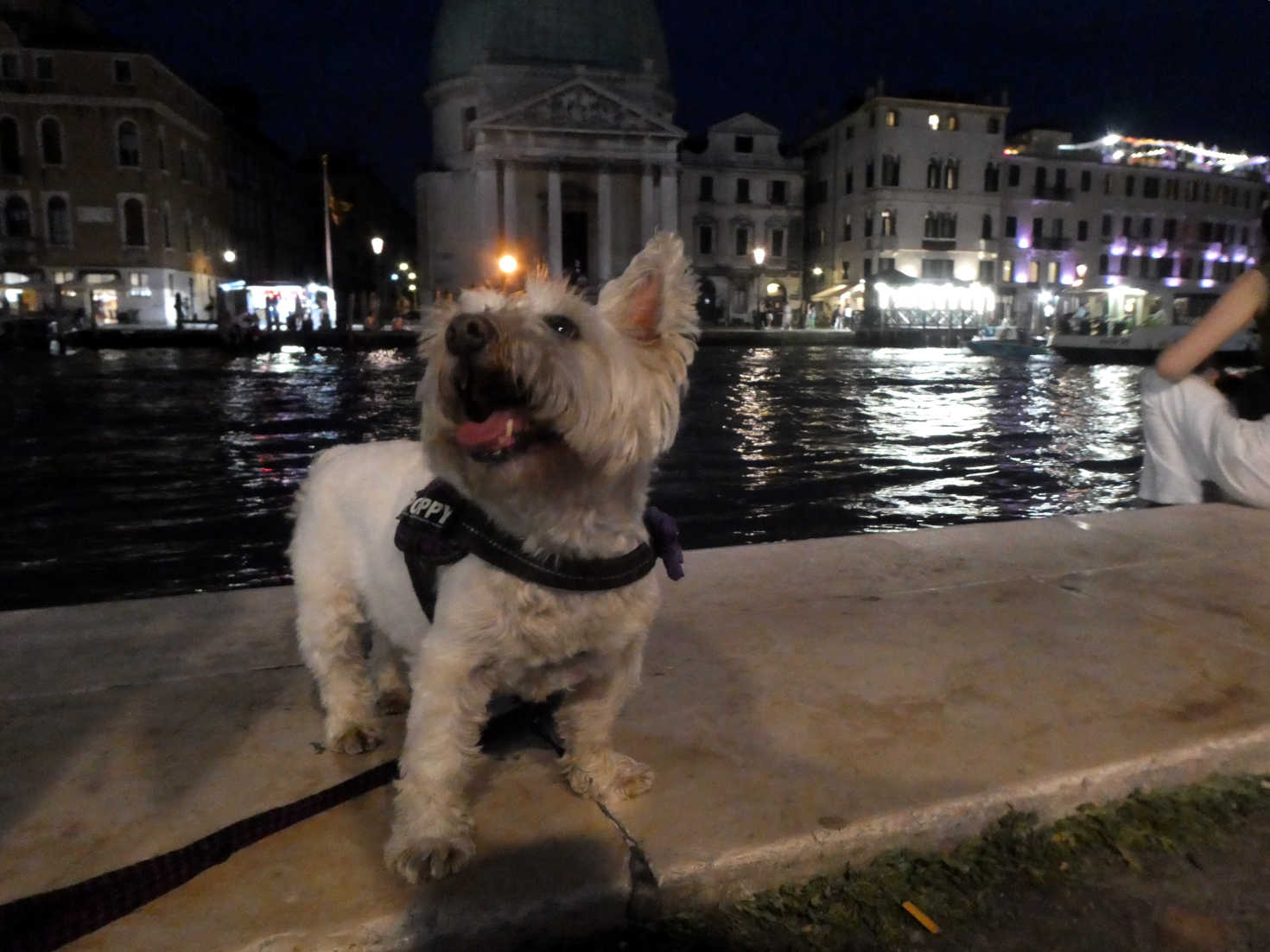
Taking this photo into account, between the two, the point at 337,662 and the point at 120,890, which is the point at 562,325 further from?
the point at 120,890

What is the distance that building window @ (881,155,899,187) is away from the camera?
196ft

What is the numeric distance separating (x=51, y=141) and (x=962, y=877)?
56.7 m

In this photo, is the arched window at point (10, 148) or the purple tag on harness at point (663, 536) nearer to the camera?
the purple tag on harness at point (663, 536)

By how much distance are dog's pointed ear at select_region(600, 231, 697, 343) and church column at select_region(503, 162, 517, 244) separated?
192 feet

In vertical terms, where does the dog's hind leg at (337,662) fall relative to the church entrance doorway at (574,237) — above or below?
below

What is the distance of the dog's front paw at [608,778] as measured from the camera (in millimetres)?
2125

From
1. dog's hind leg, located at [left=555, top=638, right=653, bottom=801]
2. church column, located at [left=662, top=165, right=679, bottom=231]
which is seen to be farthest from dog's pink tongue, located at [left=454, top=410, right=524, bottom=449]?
church column, located at [left=662, top=165, right=679, bottom=231]

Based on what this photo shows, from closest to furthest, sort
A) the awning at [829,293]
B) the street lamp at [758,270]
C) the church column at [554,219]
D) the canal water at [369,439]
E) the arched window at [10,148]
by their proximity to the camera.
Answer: the canal water at [369,439]
the arched window at [10,148]
the church column at [554,219]
the awning at [829,293]
the street lamp at [758,270]

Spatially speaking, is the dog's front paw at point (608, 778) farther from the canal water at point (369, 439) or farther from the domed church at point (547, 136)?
the domed church at point (547, 136)

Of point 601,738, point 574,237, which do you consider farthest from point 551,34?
point 601,738

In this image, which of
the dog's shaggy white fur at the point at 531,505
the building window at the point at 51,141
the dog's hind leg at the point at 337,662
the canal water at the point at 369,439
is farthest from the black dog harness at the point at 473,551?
the building window at the point at 51,141

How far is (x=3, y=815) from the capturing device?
201 cm

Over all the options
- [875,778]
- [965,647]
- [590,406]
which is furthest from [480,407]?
[965,647]

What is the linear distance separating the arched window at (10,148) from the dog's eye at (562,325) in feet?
184
